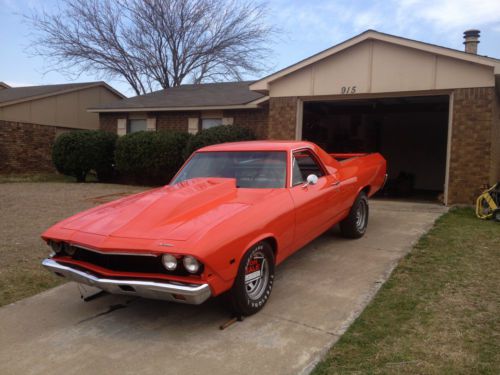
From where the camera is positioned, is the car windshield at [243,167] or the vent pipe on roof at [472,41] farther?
the vent pipe on roof at [472,41]

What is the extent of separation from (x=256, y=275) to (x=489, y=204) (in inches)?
242

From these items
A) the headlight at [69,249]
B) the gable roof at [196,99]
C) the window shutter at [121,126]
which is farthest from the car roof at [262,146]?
the window shutter at [121,126]

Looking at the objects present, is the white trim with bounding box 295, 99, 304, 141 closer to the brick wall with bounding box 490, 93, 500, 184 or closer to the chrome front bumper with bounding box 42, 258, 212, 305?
the brick wall with bounding box 490, 93, 500, 184

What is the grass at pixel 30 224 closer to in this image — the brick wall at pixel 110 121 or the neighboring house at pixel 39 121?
the brick wall at pixel 110 121

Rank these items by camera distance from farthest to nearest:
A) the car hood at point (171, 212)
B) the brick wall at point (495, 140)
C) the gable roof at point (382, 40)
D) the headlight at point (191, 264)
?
the brick wall at point (495, 140)
the gable roof at point (382, 40)
the car hood at point (171, 212)
the headlight at point (191, 264)

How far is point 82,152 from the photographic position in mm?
15969

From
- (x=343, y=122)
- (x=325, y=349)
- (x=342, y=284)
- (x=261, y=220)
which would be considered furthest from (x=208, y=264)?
(x=343, y=122)

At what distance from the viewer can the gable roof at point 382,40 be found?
9438mm

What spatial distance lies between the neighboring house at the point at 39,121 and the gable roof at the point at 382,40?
1142cm

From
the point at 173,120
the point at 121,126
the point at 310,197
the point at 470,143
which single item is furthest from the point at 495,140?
the point at 121,126

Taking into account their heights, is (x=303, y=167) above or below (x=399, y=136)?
below

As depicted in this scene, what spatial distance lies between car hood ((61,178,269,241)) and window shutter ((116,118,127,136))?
559 inches

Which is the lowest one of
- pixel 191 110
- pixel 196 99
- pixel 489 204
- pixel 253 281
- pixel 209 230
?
pixel 253 281

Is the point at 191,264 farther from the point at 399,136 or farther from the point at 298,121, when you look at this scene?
the point at 399,136
